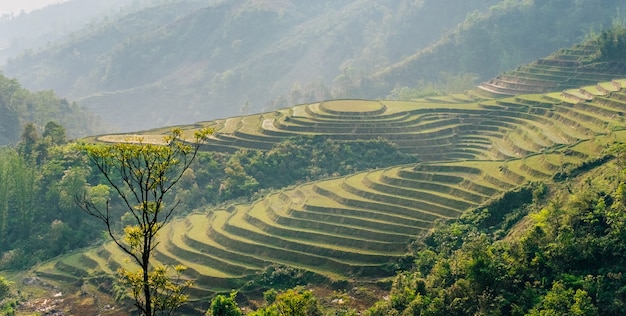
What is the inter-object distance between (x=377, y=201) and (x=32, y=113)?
49725 millimetres

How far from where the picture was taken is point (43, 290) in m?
31.8

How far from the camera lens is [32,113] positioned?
70.9 metres

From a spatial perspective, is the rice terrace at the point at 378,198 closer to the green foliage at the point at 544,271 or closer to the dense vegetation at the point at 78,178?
the dense vegetation at the point at 78,178

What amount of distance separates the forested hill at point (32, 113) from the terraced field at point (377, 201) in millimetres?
31821

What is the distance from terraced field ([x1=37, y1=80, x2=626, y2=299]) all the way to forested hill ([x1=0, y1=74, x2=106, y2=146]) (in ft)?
104

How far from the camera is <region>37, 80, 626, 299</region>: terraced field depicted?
28594 millimetres

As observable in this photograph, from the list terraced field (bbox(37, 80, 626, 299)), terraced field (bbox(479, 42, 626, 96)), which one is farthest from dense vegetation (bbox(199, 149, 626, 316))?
terraced field (bbox(479, 42, 626, 96))

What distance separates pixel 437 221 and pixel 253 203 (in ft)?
36.0

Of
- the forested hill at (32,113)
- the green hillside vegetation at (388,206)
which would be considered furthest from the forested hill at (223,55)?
the green hillside vegetation at (388,206)

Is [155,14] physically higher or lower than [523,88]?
higher

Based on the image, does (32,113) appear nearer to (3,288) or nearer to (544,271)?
(3,288)

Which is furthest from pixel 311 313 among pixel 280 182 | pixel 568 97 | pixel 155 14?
pixel 155 14

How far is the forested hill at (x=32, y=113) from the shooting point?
66.8m

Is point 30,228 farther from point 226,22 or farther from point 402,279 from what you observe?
point 226,22
